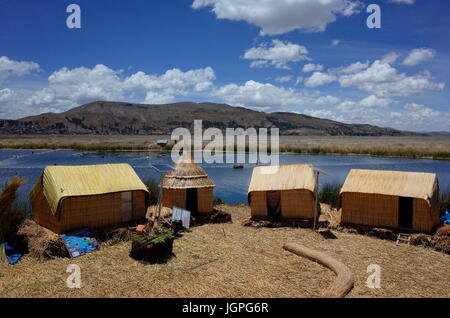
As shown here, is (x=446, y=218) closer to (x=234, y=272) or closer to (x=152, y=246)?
(x=234, y=272)

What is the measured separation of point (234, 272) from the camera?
771 centimetres

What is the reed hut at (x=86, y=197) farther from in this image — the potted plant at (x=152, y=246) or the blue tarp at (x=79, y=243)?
the potted plant at (x=152, y=246)

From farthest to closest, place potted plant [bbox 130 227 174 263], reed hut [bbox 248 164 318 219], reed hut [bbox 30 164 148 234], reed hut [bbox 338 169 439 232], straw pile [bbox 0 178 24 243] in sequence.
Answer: reed hut [bbox 248 164 318 219], reed hut [bbox 338 169 439 232], reed hut [bbox 30 164 148 234], straw pile [bbox 0 178 24 243], potted plant [bbox 130 227 174 263]

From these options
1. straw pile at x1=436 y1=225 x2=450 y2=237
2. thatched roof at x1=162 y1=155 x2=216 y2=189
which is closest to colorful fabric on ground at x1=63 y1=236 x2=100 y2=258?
thatched roof at x1=162 y1=155 x2=216 y2=189

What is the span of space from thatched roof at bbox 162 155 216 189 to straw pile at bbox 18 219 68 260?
4.44 meters

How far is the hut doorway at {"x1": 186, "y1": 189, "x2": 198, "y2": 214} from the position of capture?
12.8 m

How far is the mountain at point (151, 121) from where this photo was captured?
129125mm

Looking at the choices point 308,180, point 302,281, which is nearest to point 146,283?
point 302,281

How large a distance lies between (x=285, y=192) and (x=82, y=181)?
6430mm

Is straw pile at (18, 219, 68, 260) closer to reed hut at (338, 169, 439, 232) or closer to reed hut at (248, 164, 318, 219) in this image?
reed hut at (248, 164, 318, 219)

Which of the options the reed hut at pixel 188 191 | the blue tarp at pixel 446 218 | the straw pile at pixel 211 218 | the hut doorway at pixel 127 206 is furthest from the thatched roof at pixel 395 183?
the hut doorway at pixel 127 206

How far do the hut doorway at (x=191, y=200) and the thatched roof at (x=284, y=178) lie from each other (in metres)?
2.00
